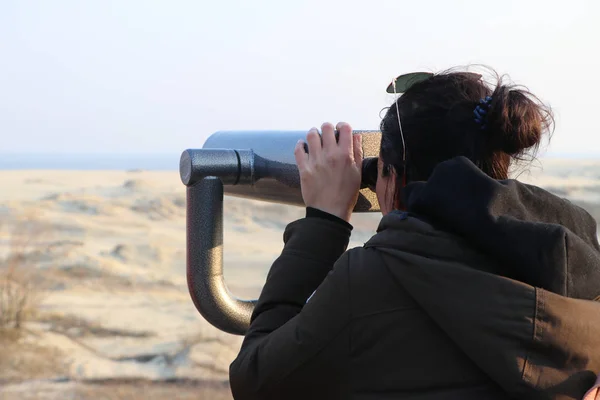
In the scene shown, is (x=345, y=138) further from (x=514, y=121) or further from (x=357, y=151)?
(x=514, y=121)

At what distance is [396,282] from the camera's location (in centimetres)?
109

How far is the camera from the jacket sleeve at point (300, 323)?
1097 millimetres

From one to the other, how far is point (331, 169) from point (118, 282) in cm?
592

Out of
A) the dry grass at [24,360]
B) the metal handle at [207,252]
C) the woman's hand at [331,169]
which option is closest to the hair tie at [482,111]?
the woman's hand at [331,169]

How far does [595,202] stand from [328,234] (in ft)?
33.1

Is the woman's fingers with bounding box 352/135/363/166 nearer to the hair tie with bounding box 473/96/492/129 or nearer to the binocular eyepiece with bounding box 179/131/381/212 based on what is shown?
the binocular eyepiece with bounding box 179/131/381/212

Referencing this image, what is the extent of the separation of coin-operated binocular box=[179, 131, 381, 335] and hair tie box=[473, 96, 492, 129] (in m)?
0.31

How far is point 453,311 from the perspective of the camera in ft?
3.48

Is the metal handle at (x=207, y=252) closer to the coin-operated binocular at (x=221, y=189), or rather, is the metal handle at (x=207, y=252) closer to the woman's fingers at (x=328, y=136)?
the coin-operated binocular at (x=221, y=189)

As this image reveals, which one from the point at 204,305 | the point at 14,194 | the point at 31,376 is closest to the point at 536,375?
the point at 204,305

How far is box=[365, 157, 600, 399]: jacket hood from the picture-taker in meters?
1.05

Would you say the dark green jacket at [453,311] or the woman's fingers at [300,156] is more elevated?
the woman's fingers at [300,156]

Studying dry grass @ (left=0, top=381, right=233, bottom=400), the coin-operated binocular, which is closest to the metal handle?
the coin-operated binocular

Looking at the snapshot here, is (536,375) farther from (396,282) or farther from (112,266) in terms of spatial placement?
(112,266)
